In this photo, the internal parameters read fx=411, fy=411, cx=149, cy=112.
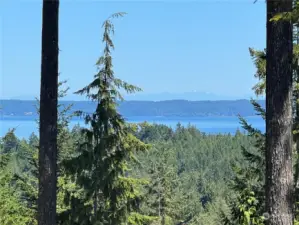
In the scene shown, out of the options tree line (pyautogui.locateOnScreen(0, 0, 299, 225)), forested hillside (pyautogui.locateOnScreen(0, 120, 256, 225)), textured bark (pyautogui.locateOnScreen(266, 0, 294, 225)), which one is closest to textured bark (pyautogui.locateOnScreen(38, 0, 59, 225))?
tree line (pyautogui.locateOnScreen(0, 0, 299, 225))

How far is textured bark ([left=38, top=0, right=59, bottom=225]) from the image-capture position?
452 cm

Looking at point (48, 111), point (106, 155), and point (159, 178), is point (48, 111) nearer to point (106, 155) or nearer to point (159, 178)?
point (106, 155)

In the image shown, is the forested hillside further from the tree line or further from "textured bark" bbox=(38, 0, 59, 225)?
"textured bark" bbox=(38, 0, 59, 225)

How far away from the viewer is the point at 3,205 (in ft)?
35.4

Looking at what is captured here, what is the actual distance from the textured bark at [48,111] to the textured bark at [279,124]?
2291 mm

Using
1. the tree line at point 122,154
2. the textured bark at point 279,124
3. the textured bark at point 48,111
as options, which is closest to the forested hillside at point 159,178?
the tree line at point 122,154

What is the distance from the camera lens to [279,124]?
12.7ft

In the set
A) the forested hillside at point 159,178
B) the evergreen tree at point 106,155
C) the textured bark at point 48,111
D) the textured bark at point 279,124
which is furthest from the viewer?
the forested hillside at point 159,178

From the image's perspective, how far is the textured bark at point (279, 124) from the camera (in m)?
3.84

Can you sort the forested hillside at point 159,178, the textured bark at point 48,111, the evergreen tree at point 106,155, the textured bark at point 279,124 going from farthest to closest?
the forested hillside at point 159,178
the evergreen tree at point 106,155
the textured bark at point 48,111
the textured bark at point 279,124

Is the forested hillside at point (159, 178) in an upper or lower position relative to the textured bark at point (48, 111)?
lower

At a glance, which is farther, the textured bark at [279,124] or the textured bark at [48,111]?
the textured bark at [48,111]

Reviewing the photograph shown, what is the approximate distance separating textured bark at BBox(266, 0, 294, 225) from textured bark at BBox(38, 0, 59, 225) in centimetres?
229

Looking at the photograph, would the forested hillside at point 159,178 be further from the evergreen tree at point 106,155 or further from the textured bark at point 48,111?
the textured bark at point 48,111
